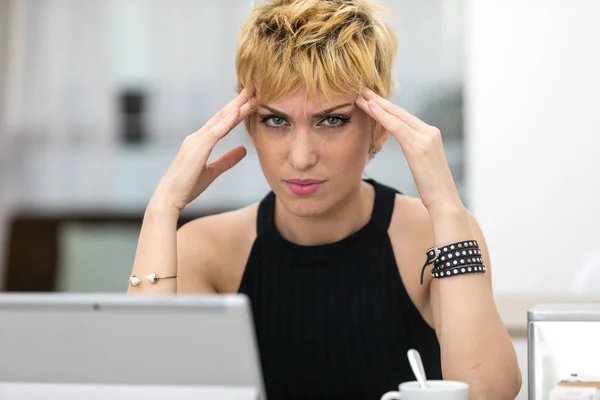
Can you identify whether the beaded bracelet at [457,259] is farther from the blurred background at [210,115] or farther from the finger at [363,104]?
the blurred background at [210,115]

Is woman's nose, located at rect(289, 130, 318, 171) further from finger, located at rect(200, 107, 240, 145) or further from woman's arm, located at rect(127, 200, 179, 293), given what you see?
woman's arm, located at rect(127, 200, 179, 293)

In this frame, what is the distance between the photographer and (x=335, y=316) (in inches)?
67.4

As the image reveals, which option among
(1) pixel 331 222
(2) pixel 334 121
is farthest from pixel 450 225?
(1) pixel 331 222

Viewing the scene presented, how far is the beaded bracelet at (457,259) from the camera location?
1324mm

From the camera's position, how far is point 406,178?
3.87 meters

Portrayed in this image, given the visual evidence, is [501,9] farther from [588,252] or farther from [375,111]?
[375,111]

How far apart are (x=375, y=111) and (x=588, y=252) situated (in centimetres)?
215

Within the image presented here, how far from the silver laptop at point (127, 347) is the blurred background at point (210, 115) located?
2660 millimetres

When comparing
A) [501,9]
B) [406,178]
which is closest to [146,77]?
[406,178]

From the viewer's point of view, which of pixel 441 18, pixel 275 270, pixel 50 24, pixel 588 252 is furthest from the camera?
pixel 50 24

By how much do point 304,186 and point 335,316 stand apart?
33cm

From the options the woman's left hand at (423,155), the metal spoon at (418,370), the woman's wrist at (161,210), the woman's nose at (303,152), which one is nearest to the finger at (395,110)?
the woman's left hand at (423,155)

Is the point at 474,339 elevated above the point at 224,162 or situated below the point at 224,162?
below

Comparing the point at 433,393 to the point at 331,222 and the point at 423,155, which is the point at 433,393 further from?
the point at 331,222
